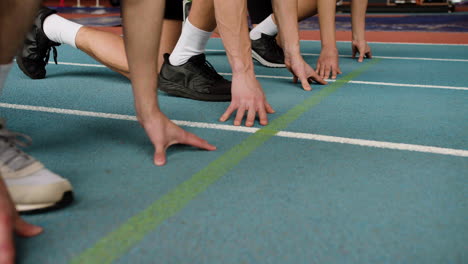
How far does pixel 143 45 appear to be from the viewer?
1290mm

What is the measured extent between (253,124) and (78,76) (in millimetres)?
1476

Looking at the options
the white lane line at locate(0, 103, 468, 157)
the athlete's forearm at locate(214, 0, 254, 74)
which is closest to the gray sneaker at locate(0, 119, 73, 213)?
the white lane line at locate(0, 103, 468, 157)

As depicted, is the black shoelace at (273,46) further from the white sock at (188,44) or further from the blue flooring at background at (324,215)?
the blue flooring at background at (324,215)

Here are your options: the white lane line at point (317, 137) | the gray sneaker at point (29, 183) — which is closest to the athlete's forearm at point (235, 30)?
the white lane line at point (317, 137)

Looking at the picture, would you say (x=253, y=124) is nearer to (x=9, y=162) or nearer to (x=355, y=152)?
(x=355, y=152)

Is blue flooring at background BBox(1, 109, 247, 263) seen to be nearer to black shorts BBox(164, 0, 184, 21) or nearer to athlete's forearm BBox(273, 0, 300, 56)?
athlete's forearm BBox(273, 0, 300, 56)

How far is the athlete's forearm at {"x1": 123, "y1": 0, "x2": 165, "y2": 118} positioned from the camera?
1244 mm

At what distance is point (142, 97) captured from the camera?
1334 mm

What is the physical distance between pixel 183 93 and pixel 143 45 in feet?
3.12

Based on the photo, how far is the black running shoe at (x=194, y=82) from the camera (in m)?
2.17

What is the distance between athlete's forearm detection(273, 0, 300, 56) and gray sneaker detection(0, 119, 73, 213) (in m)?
1.47

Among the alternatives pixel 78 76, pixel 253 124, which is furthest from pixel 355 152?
pixel 78 76

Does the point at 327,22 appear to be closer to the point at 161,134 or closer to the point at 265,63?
the point at 265,63

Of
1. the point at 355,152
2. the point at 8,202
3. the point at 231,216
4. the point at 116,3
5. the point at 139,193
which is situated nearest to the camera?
the point at 8,202
